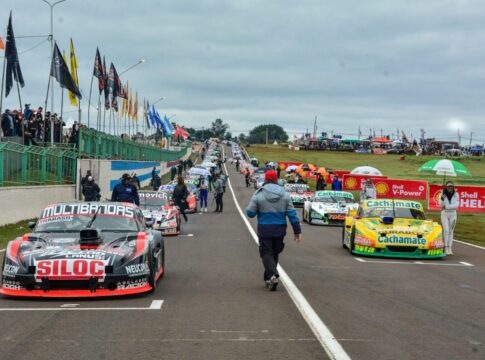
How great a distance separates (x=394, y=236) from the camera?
16141mm

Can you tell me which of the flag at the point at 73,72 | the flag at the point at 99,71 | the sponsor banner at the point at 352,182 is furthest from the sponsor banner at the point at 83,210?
the sponsor banner at the point at 352,182

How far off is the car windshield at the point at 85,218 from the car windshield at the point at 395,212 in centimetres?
765

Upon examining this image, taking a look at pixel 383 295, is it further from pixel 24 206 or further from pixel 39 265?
pixel 24 206

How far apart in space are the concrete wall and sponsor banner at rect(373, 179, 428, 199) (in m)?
18.2

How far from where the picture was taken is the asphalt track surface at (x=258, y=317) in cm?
693

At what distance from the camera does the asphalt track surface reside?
6934 millimetres

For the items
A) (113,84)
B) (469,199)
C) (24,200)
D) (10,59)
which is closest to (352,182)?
(469,199)

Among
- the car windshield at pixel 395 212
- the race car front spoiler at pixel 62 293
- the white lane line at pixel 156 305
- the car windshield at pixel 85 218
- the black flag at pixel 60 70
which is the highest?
the black flag at pixel 60 70

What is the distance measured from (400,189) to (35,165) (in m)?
21.4

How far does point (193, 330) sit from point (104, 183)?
3378 cm

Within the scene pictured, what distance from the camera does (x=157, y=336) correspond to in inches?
294

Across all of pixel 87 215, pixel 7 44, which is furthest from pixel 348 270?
Answer: pixel 7 44

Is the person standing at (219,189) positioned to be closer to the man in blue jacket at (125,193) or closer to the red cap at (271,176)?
the man in blue jacket at (125,193)

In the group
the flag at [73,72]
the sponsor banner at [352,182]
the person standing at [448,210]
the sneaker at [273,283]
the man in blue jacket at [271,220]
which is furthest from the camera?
the sponsor banner at [352,182]
